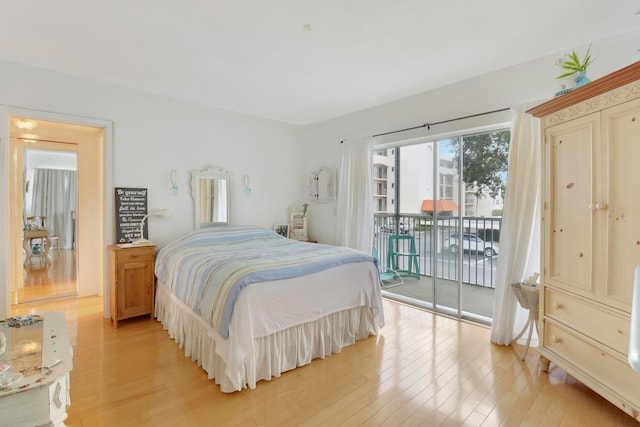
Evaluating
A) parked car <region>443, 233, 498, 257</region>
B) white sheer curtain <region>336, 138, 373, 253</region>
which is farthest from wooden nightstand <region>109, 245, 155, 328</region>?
parked car <region>443, 233, 498, 257</region>

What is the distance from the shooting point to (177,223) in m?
3.74

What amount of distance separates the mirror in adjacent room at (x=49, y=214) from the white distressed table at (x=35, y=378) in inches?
176

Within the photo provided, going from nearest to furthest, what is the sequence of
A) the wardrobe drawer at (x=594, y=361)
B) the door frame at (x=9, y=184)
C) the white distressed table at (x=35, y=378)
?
1. the white distressed table at (x=35, y=378)
2. the wardrobe drawer at (x=594, y=361)
3. the door frame at (x=9, y=184)

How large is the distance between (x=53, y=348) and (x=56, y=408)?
27 centimetres

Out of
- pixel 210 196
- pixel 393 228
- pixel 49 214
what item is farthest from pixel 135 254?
pixel 49 214

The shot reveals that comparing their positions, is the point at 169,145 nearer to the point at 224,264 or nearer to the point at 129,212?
the point at 129,212

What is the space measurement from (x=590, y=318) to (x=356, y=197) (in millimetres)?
2709

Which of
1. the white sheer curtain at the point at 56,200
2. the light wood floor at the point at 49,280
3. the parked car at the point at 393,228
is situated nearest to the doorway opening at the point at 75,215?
the light wood floor at the point at 49,280

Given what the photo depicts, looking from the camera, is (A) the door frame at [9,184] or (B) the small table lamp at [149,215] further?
(B) the small table lamp at [149,215]

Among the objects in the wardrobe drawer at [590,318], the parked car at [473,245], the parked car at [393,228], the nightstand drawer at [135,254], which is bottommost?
the wardrobe drawer at [590,318]

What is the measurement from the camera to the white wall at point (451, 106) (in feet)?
7.80

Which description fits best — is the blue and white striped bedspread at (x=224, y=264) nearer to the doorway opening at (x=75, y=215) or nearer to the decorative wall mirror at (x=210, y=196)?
the decorative wall mirror at (x=210, y=196)

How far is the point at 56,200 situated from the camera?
6.83 meters

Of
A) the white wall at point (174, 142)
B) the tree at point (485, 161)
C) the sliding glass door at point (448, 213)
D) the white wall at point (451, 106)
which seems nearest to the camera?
the white wall at point (451, 106)
